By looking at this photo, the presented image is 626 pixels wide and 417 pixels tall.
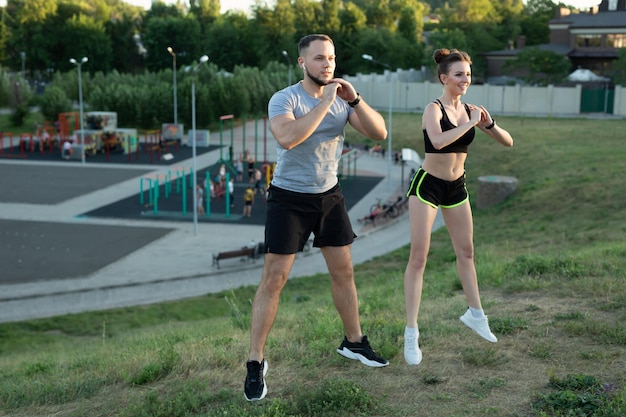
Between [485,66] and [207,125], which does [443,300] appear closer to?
[207,125]

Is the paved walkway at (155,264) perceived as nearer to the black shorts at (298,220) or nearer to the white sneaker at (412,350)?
the white sneaker at (412,350)

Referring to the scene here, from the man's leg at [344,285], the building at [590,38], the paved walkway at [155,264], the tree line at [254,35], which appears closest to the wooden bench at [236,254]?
the paved walkway at [155,264]

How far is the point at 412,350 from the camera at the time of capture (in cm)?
552

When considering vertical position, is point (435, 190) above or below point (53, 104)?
above

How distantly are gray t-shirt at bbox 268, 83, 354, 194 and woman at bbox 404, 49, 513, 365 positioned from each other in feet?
2.46

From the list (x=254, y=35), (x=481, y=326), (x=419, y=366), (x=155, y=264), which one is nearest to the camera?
(x=419, y=366)

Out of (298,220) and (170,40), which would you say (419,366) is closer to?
(298,220)

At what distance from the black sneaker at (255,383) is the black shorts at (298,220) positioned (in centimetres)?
76

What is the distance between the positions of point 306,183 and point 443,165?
1127mm

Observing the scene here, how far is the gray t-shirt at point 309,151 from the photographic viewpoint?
4.96 meters

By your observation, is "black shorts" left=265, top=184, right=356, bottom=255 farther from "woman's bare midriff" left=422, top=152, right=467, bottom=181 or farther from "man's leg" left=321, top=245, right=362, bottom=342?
"woman's bare midriff" left=422, top=152, right=467, bottom=181

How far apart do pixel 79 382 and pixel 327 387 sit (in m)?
2.07

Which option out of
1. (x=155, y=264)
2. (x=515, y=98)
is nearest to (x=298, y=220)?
(x=155, y=264)

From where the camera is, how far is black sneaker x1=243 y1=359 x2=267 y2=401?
495cm
